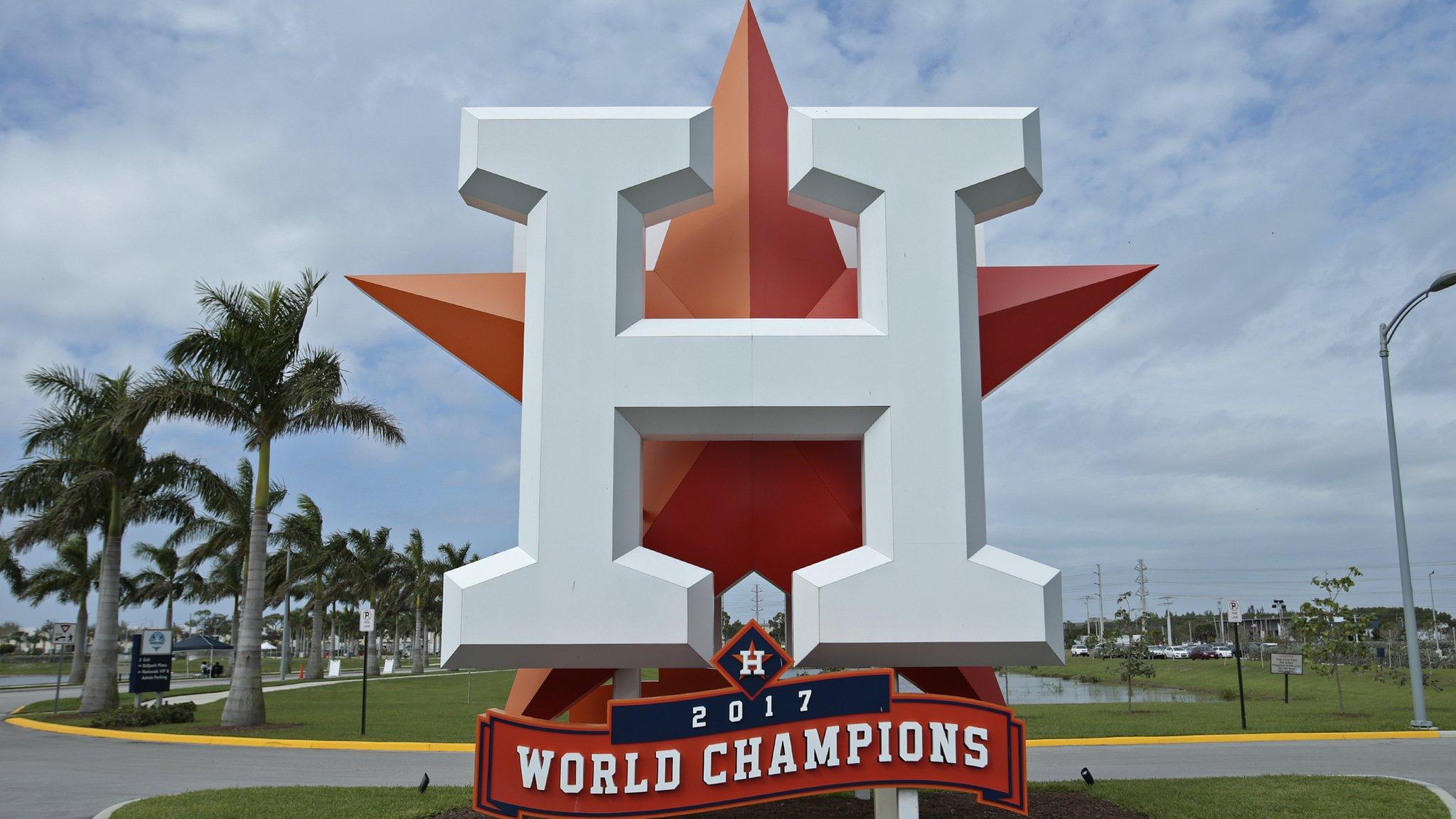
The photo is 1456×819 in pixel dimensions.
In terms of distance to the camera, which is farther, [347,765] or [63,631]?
[63,631]

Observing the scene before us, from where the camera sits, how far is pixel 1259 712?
914 inches

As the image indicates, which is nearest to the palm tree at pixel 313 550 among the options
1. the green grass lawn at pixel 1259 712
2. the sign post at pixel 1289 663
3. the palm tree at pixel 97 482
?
the palm tree at pixel 97 482

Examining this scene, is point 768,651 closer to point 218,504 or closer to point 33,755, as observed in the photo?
point 33,755

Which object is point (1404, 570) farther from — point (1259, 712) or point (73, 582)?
point (73, 582)

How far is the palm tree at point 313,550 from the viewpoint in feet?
136

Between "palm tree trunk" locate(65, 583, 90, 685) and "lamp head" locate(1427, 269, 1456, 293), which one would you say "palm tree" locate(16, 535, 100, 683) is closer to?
"palm tree trunk" locate(65, 583, 90, 685)

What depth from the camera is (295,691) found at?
35.1 m

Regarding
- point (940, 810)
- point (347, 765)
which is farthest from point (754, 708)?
point (347, 765)

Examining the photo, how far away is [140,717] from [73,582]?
89.0 feet

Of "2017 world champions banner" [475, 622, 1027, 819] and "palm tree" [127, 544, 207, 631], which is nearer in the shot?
"2017 world champions banner" [475, 622, 1027, 819]

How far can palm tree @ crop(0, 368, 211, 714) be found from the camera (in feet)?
79.8

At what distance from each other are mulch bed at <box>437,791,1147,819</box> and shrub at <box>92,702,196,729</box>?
48.2 ft

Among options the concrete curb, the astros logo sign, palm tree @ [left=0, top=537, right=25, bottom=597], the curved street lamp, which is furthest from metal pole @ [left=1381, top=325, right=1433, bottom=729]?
palm tree @ [left=0, top=537, right=25, bottom=597]

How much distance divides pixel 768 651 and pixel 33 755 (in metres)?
15.8
